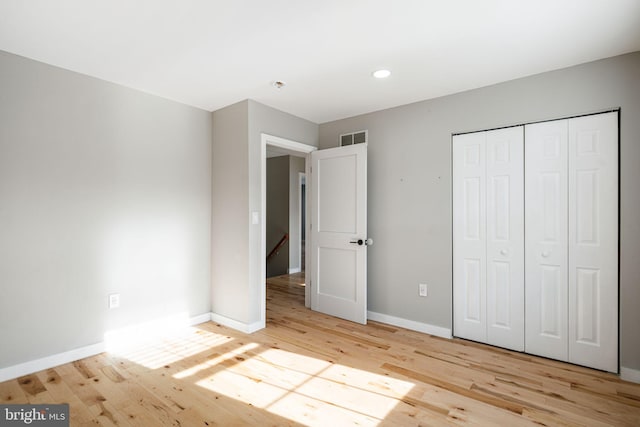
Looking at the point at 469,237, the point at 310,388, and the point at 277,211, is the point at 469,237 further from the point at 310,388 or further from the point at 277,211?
the point at 277,211

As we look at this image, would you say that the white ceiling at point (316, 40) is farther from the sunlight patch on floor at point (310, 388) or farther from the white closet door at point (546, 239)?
the sunlight patch on floor at point (310, 388)

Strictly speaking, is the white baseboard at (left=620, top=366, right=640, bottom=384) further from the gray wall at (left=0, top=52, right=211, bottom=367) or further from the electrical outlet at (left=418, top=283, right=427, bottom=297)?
the gray wall at (left=0, top=52, right=211, bottom=367)

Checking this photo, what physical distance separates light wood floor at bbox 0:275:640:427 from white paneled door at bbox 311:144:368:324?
0.69 m

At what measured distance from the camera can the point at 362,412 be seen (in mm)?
2121

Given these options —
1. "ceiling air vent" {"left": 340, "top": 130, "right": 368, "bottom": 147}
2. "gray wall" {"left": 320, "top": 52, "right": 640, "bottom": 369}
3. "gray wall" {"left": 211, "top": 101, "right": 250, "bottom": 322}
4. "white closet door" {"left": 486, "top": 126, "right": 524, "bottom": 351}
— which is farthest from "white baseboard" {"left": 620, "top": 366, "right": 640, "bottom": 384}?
"gray wall" {"left": 211, "top": 101, "right": 250, "bottom": 322}

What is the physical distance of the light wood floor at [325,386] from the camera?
6.80ft

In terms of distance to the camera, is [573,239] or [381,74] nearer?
[573,239]

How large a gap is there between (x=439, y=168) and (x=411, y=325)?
173 cm

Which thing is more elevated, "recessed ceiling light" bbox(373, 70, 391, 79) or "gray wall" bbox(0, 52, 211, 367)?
"recessed ceiling light" bbox(373, 70, 391, 79)

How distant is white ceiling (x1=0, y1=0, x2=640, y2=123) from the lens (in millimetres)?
1973

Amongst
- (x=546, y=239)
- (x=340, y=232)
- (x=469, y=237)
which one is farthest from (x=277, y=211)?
(x=546, y=239)

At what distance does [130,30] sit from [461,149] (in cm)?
299

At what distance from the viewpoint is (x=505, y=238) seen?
3.09m

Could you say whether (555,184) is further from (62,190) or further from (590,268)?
(62,190)
